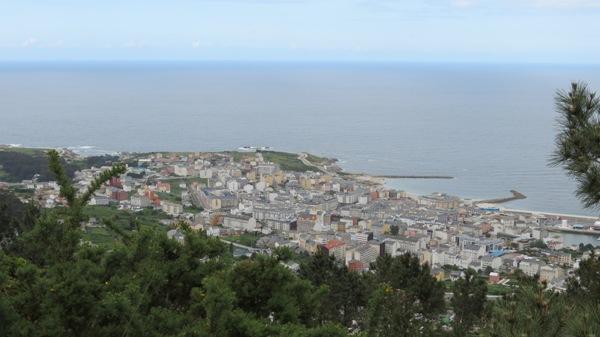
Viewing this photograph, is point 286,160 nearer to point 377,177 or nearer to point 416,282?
point 377,177

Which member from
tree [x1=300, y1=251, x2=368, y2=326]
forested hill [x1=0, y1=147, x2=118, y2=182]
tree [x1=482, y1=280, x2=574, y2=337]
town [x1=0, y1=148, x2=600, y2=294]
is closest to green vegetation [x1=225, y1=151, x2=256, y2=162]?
town [x1=0, y1=148, x2=600, y2=294]

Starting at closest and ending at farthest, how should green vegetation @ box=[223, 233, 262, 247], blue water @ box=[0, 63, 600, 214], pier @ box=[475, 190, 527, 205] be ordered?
green vegetation @ box=[223, 233, 262, 247], pier @ box=[475, 190, 527, 205], blue water @ box=[0, 63, 600, 214]

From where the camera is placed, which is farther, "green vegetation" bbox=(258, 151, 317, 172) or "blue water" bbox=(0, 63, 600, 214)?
"green vegetation" bbox=(258, 151, 317, 172)

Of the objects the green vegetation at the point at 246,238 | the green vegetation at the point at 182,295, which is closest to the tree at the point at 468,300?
the green vegetation at the point at 182,295

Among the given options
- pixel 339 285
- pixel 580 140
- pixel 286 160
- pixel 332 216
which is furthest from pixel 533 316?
pixel 286 160

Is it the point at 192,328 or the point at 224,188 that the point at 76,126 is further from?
the point at 192,328

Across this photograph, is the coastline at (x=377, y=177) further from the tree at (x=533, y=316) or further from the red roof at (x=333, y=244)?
the tree at (x=533, y=316)

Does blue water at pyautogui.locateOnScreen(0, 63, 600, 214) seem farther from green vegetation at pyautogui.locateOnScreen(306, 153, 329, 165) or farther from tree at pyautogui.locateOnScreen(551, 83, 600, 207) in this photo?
tree at pyautogui.locateOnScreen(551, 83, 600, 207)
